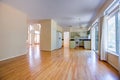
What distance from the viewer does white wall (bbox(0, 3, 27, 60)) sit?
202 inches

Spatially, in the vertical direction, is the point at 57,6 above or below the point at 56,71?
above

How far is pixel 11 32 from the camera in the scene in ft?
18.9

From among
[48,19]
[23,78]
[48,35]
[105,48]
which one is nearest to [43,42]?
[48,35]

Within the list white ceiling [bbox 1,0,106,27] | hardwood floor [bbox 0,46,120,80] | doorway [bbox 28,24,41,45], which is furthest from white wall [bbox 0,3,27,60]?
doorway [bbox 28,24,41,45]

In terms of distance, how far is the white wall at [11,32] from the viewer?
5.12 m

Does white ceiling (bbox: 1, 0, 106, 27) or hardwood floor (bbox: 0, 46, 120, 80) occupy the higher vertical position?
white ceiling (bbox: 1, 0, 106, 27)

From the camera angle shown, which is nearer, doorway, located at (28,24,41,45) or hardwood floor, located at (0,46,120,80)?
hardwood floor, located at (0,46,120,80)

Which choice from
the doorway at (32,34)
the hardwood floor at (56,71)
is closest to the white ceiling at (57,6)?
the hardwood floor at (56,71)

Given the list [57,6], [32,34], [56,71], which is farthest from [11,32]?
[32,34]

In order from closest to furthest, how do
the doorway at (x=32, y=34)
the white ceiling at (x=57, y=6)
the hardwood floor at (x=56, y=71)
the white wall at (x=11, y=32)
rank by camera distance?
→ 1. the hardwood floor at (x=56, y=71)
2. the white ceiling at (x=57, y=6)
3. the white wall at (x=11, y=32)
4. the doorway at (x=32, y=34)

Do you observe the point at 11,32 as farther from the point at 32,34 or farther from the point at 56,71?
the point at 32,34

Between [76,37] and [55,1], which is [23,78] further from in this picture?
[76,37]

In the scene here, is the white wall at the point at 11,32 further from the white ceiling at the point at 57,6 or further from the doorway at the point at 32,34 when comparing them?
the doorway at the point at 32,34

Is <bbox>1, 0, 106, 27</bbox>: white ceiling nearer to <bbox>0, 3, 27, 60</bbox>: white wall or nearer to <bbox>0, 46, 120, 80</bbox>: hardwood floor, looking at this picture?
<bbox>0, 3, 27, 60</bbox>: white wall
